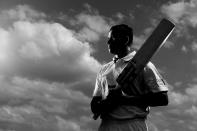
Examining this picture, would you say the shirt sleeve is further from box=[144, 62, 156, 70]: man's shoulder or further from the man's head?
the man's head

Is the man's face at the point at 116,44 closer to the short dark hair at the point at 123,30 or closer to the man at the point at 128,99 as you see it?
the short dark hair at the point at 123,30

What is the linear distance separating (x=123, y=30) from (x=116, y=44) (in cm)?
22

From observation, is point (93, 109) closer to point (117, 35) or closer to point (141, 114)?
point (141, 114)

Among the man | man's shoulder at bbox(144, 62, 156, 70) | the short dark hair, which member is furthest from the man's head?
man's shoulder at bbox(144, 62, 156, 70)

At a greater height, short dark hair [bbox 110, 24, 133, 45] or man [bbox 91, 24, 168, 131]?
short dark hair [bbox 110, 24, 133, 45]

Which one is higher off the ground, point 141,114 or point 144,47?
point 144,47

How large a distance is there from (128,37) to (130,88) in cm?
79

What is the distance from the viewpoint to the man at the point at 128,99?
541 cm

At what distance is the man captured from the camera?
5414 millimetres

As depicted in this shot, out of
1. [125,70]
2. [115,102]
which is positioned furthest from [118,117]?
[125,70]

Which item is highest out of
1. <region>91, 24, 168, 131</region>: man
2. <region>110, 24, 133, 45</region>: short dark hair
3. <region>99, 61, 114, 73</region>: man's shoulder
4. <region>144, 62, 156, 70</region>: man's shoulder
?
<region>110, 24, 133, 45</region>: short dark hair

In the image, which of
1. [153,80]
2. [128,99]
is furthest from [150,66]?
[128,99]

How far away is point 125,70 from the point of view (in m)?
5.38

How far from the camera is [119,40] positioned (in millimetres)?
5879
